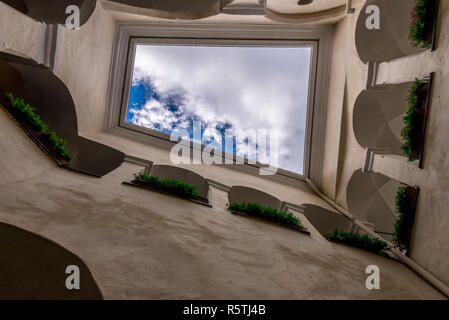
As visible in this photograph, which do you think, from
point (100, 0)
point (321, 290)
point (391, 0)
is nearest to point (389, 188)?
point (391, 0)

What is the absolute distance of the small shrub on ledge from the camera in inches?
257

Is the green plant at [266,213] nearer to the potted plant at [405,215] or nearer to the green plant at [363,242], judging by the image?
the green plant at [363,242]

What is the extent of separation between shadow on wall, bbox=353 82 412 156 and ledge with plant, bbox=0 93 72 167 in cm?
843

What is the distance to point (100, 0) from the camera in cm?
955

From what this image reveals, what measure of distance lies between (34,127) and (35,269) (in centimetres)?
426

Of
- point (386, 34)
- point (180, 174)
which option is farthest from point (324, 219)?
point (386, 34)

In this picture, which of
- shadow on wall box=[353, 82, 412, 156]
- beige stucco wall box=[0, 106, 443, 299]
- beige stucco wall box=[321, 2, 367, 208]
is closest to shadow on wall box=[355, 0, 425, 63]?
beige stucco wall box=[321, 2, 367, 208]

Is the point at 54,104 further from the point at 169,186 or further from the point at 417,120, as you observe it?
the point at 417,120

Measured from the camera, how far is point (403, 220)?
6.66 m

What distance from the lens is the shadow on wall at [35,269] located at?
10.3 ft

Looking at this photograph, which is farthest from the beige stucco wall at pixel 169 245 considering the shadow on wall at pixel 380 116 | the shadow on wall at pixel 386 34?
the shadow on wall at pixel 386 34

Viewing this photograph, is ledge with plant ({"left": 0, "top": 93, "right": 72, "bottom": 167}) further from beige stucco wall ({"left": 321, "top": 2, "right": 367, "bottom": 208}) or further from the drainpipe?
beige stucco wall ({"left": 321, "top": 2, "right": 367, "bottom": 208})

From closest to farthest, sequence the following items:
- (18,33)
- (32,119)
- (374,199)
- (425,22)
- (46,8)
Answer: (425,22) < (18,33) < (32,119) < (46,8) < (374,199)
